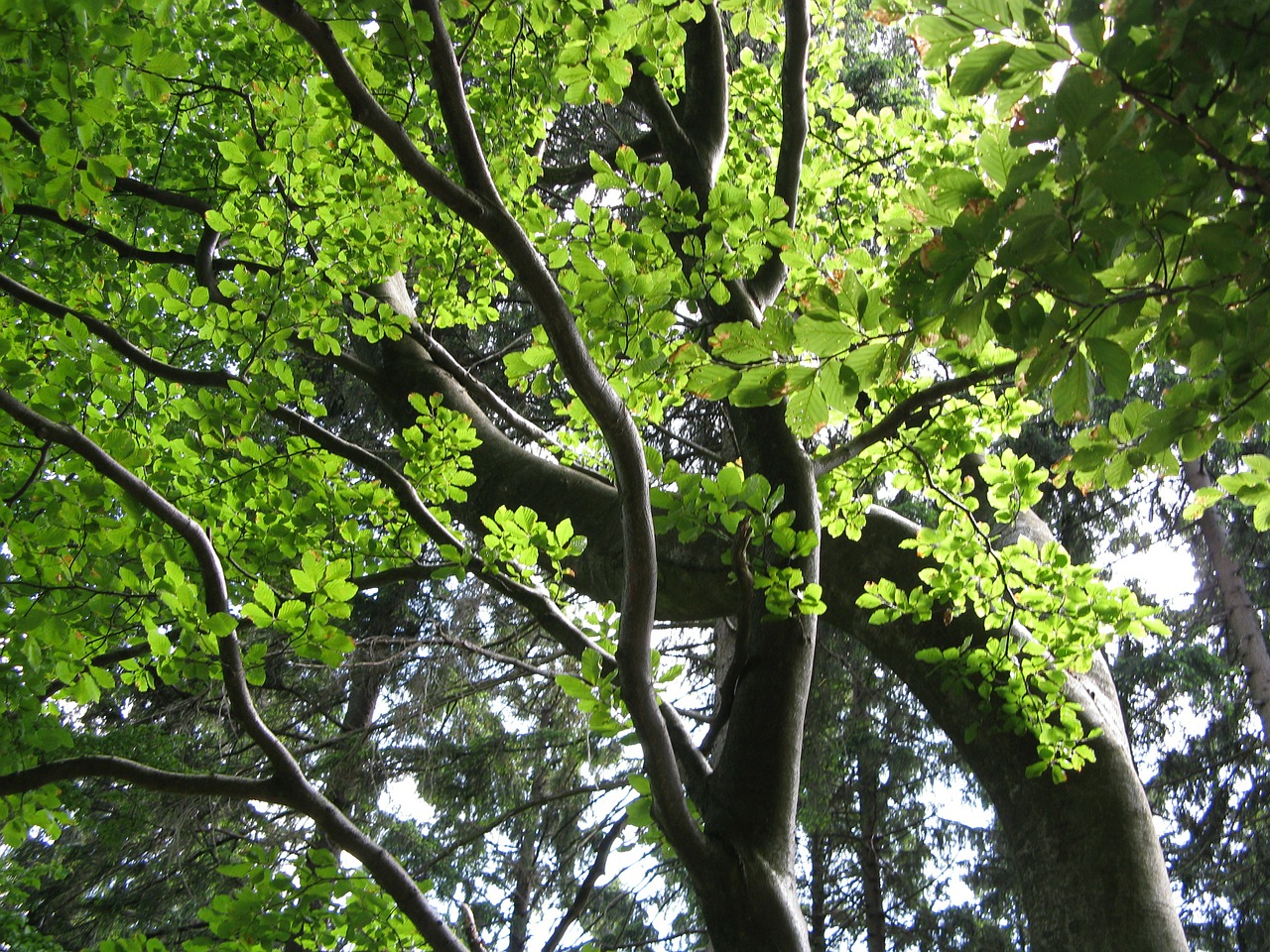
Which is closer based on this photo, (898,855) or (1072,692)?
(1072,692)

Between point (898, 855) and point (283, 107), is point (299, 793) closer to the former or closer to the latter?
point (283, 107)

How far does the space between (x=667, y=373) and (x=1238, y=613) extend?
9.38 metres

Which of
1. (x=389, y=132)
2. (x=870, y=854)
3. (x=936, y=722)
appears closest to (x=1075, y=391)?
(x=389, y=132)

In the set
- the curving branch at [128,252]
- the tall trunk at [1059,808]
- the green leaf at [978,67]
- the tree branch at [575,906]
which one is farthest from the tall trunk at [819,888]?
the green leaf at [978,67]

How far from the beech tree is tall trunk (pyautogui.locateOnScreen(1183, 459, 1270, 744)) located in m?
6.49

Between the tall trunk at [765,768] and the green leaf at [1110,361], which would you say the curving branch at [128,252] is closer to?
the tall trunk at [765,768]

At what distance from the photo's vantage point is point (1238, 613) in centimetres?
921

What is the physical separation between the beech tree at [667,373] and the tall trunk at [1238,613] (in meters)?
6.49

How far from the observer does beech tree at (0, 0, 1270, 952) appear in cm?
115

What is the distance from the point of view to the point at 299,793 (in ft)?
7.59

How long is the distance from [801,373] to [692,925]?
36.1 feet

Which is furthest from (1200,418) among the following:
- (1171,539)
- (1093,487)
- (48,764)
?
(1171,539)

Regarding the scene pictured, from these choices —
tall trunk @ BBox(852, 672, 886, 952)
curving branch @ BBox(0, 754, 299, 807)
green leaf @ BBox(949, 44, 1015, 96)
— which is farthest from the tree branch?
tall trunk @ BBox(852, 672, 886, 952)

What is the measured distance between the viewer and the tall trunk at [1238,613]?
848 centimetres
